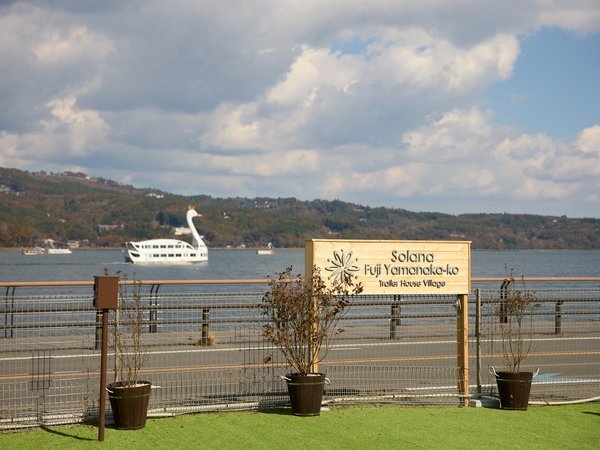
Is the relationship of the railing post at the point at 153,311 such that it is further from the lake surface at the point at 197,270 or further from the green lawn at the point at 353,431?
the lake surface at the point at 197,270

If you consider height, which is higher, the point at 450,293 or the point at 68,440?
the point at 450,293

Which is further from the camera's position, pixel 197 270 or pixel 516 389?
pixel 197 270

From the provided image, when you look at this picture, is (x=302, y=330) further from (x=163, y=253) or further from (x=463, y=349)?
(x=163, y=253)

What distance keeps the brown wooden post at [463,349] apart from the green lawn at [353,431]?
44 cm

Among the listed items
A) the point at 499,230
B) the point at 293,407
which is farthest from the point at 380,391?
the point at 499,230

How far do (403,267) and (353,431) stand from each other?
2563mm

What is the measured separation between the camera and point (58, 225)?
197 meters

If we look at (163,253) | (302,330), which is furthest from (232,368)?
(163,253)

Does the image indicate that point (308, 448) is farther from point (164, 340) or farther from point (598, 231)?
point (598, 231)

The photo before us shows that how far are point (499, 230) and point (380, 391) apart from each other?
17343cm

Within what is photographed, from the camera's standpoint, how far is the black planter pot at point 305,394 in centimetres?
982

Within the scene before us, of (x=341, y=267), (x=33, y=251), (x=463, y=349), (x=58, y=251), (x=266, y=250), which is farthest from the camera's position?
(x=266, y=250)

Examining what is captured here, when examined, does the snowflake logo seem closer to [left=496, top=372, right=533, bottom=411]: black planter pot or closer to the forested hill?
[left=496, top=372, right=533, bottom=411]: black planter pot

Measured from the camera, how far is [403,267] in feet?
36.4
